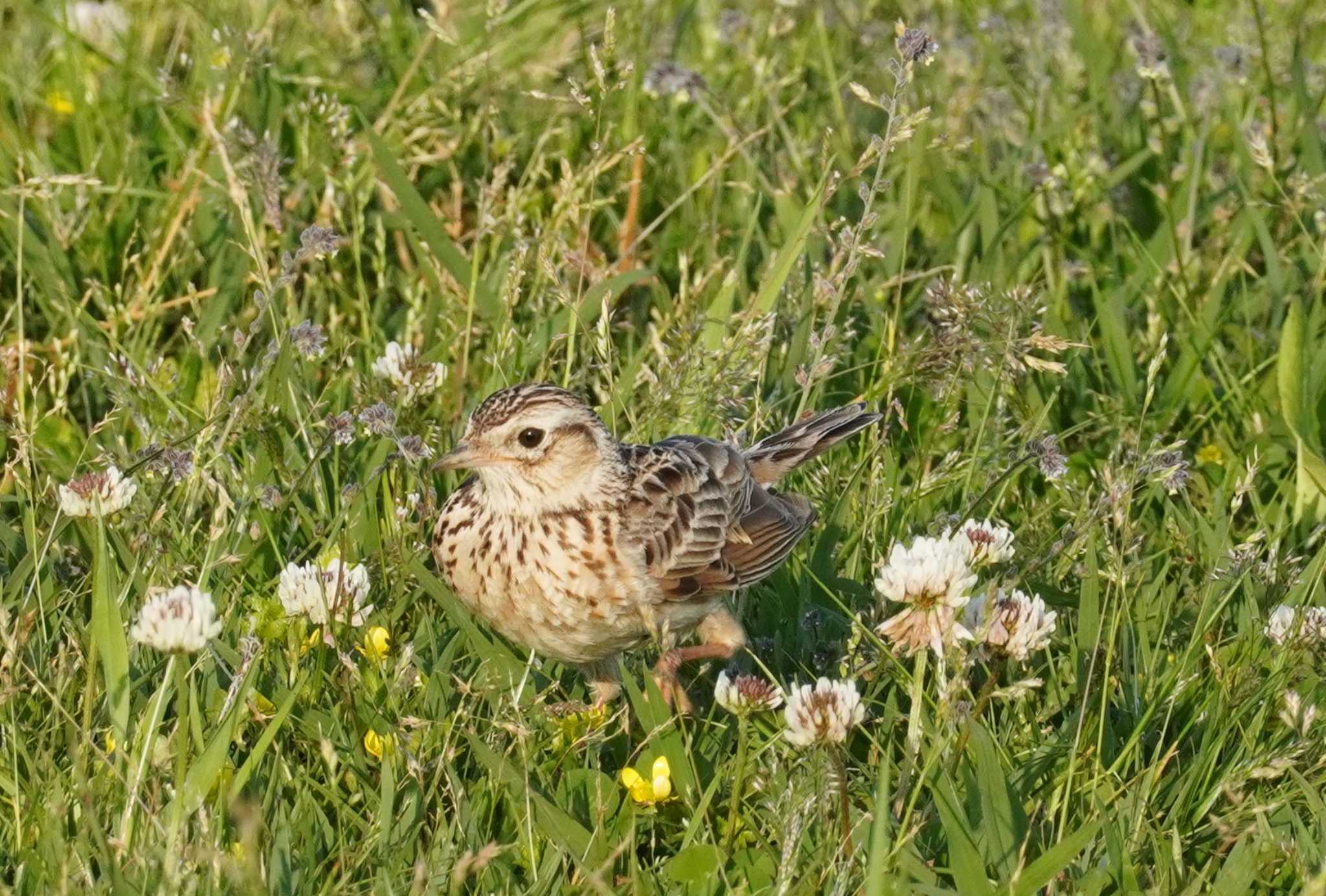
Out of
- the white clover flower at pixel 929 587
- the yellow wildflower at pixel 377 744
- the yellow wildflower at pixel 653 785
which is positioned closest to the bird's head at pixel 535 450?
the yellow wildflower at pixel 377 744

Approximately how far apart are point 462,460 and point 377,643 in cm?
54

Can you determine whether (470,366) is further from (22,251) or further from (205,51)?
(205,51)

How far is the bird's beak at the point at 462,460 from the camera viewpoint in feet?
17.2

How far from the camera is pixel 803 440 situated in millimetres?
5941

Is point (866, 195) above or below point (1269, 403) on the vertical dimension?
above

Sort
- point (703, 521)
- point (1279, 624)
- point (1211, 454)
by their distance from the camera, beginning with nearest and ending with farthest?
point (1279, 624) < point (703, 521) < point (1211, 454)

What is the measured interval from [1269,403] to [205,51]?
4.65 meters

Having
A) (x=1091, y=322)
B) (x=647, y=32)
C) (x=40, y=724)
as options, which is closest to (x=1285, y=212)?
(x=1091, y=322)

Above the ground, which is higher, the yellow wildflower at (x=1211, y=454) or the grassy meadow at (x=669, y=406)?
the grassy meadow at (x=669, y=406)

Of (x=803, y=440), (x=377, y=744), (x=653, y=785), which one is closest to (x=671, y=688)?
(x=653, y=785)

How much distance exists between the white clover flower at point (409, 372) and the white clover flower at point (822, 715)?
2.11m

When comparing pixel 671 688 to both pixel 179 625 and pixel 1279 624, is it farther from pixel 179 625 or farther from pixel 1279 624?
pixel 1279 624

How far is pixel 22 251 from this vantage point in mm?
7133

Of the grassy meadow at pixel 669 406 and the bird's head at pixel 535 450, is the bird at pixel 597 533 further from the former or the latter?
the grassy meadow at pixel 669 406
